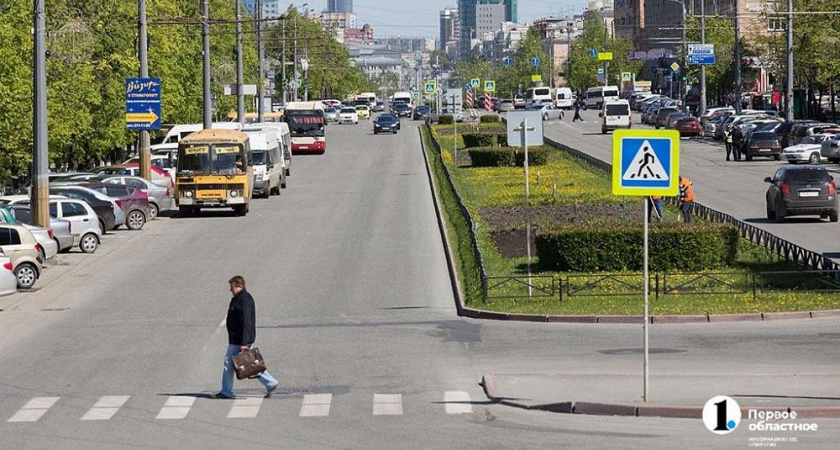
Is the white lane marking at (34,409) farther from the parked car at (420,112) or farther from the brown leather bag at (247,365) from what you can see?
the parked car at (420,112)

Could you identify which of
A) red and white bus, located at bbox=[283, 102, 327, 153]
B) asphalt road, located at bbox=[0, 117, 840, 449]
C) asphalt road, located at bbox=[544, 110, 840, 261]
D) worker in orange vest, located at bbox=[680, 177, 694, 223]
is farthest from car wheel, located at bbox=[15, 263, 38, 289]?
red and white bus, located at bbox=[283, 102, 327, 153]

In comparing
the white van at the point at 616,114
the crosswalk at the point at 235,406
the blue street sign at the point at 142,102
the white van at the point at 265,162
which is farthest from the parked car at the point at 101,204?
the white van at the point at 616,114

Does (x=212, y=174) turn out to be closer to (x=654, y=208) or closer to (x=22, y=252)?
(x=654, y=208)

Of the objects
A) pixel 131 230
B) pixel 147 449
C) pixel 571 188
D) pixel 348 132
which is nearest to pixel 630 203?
pixel 571 188

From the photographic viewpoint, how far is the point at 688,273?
3020 centimetres

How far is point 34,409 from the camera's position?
1927 cm

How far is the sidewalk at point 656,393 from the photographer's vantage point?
17344mm

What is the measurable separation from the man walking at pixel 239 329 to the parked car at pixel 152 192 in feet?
99.6

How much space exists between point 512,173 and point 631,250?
107 ft

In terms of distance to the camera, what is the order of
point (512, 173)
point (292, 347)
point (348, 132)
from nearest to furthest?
point (292, 347), point (512, 173), point (348, 132)

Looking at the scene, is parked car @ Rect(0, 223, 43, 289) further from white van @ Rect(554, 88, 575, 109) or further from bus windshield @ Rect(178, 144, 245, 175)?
white van @ Rect(554, 88, 575, 109)

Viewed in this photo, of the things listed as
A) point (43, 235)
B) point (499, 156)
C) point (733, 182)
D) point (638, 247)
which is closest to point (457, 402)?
point (638, 247)

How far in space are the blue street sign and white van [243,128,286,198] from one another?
4195mm

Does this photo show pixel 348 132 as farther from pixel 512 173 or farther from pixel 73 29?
pixel 73 29
